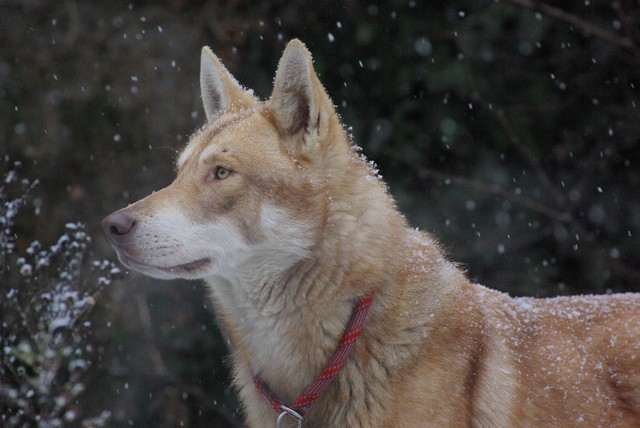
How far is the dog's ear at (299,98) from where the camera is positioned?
8.25 feet

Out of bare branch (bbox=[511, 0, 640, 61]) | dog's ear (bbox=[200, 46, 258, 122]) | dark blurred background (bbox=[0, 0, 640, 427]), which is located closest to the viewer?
dog's ear (bbox=[200, 46, 258, 122])

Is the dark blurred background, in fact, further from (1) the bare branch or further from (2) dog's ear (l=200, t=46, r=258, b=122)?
(2) dog's ear (l=200, t=46, r=258, b=122)

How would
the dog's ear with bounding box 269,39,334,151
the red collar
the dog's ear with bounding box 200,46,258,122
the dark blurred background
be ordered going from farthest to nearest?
the dark blurred background < the dog's ear with bounding box 200,46,258,122 < the dog's ear with bounding box 269,39,334,151 < the red collar

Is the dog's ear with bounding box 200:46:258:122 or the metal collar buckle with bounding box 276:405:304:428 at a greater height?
the dog's ear with bounding box 200:46:258:122

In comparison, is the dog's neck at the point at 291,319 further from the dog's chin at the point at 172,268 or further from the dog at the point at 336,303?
the dog's chin at the point at 172,268

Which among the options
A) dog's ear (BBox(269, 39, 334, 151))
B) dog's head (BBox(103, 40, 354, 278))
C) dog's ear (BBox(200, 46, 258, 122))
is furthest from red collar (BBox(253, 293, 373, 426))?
dog's ear (BBox(200, 46, 258, 122))

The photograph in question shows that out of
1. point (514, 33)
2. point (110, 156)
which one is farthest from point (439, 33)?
point (110, 156)

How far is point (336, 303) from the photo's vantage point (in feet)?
8.16

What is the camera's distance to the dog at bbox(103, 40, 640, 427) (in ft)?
7.93

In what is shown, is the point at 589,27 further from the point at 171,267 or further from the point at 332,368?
the point at 171,267

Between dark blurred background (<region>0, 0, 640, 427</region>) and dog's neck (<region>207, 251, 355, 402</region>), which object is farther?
dark blurred background (<region>0, 0, 640, 427</region>)

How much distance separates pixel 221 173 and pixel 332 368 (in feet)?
2.72

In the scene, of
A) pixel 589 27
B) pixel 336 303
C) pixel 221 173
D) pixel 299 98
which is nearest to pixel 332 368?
pixel 336 303

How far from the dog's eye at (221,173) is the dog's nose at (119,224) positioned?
1.16 ft
